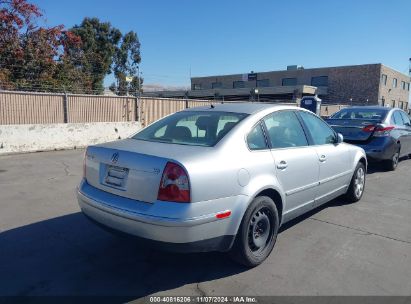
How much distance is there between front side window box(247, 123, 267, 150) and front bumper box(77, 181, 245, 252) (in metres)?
0.69

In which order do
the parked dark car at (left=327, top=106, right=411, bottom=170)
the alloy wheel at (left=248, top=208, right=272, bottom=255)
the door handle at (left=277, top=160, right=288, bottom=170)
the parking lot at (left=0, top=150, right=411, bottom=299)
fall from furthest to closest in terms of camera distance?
the parked dark car at (left=327, top=106, right=411, bottom=170) → the door handle at (left=277, top=160, right=288, bottom=170) → the alloy wheel at (left=248, top=208, right=272, bottom=255) → the parking lot at (left=0, top=150, right=411, bottom=299)

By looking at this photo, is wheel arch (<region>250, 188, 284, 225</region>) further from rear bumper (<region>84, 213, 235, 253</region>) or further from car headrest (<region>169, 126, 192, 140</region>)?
car headrest (<region>169, 126, 192, 140</region>)

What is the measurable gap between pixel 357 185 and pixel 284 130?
2452mm

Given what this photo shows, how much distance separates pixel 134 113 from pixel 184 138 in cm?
1105

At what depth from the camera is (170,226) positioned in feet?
9.62

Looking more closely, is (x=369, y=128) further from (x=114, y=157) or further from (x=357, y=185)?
(x=114, y=157)

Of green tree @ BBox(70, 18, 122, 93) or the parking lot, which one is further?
green tree @ BBox(70, 18, 122, 93)

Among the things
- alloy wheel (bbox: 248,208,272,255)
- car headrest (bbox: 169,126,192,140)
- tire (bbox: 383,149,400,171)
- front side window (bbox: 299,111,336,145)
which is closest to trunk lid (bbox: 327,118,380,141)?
tire (bbox: 383,149,400,171)

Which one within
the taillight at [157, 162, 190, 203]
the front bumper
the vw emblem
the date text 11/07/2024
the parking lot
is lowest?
the date text 11/07/2024

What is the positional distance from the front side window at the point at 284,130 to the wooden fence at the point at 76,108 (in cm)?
935

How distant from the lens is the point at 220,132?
3.68 metres

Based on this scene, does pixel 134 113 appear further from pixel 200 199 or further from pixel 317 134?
pixel 200 199

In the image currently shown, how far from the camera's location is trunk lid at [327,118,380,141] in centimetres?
837

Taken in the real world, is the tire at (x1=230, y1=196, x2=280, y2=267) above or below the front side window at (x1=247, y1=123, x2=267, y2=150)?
below
